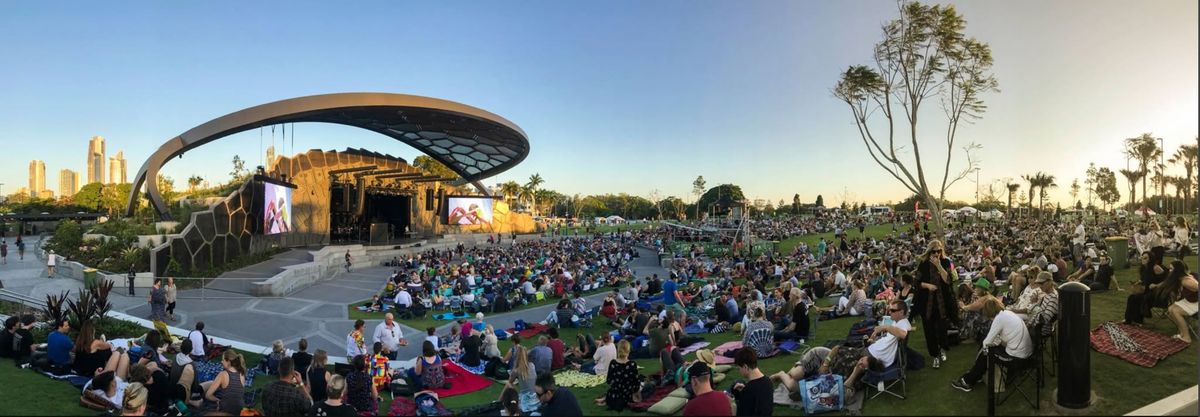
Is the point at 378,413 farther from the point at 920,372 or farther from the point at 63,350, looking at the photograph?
the point at 920,372

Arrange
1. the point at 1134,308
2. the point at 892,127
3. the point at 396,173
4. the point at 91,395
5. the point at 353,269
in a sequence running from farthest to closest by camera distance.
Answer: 1. the point at 396,173
2. the point at 353,269
3. the point at 892,127
4. the point at 1134,308
5. the point at 91,395

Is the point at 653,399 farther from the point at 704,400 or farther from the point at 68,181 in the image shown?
the point at 68,181

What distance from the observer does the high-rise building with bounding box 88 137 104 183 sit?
159 metres

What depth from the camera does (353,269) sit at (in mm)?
27391

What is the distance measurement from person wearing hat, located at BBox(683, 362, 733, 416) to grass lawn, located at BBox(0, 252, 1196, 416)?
1769 mm

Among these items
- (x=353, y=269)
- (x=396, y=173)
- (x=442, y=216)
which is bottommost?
(x=353, y=269)

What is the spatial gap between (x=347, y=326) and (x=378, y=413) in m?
7.22

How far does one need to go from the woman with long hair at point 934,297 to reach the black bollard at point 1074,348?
157 centimetres

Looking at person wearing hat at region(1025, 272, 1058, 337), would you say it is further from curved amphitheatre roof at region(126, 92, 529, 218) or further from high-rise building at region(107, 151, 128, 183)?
high-rise building at region(107, 151, 128, 183)

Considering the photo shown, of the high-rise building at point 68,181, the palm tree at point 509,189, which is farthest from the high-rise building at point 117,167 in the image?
the palm tree at point 509,189

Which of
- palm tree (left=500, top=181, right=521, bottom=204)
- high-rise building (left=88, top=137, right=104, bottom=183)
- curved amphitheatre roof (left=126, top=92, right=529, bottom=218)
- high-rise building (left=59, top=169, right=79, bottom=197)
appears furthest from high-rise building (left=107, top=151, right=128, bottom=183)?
curved amphitheatre roof (left=126, top=92, right=529, bottom=218)

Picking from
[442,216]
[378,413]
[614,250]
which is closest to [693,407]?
[378,413]

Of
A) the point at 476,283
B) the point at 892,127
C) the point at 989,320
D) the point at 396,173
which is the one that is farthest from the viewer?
the point at 396,173

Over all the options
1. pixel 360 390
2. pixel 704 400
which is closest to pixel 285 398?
pixel 360 390
